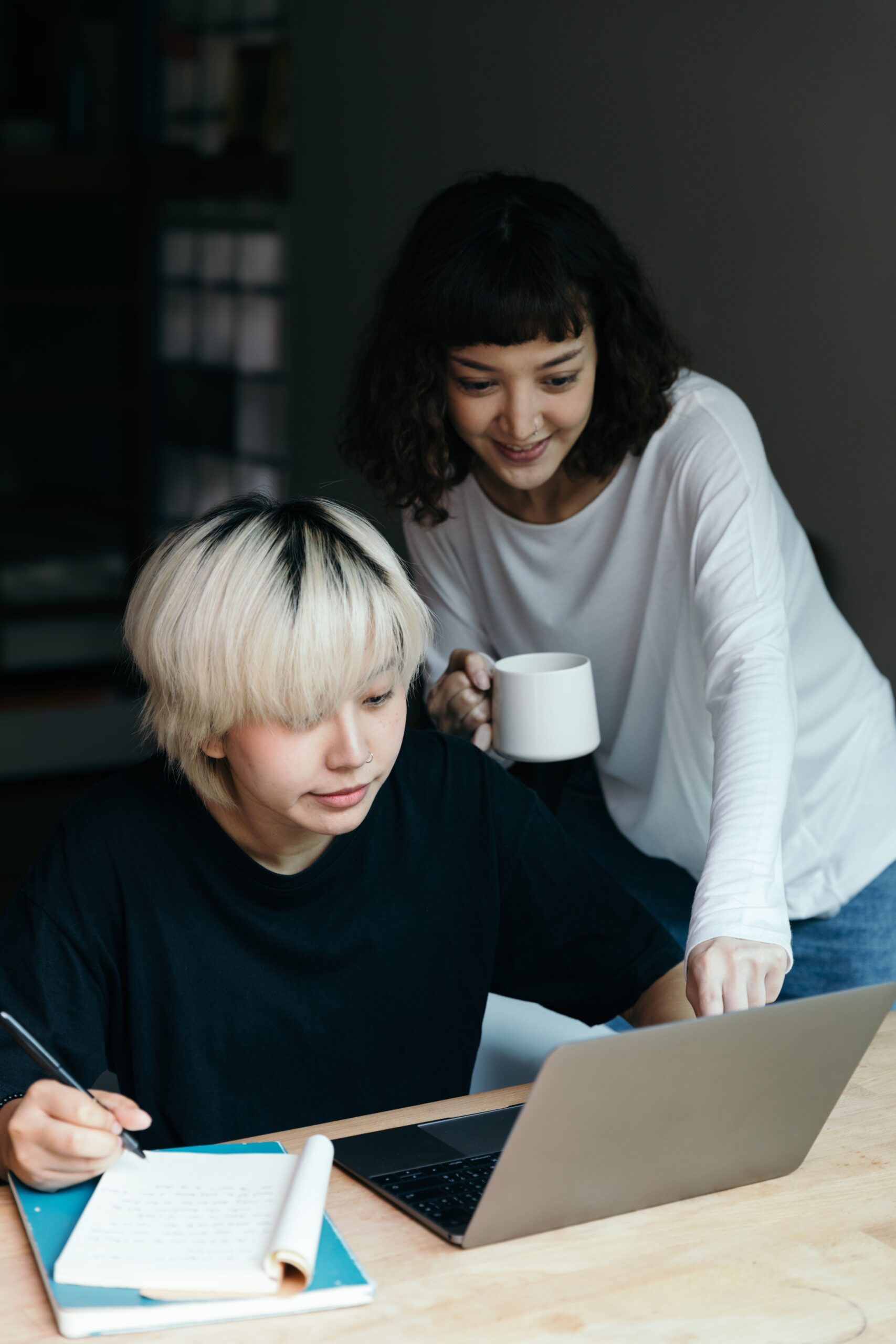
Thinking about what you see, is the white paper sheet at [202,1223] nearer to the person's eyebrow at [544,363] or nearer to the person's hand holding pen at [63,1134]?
the person's hand holding pen at [63,1134]

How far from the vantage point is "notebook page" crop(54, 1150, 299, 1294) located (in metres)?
0.93

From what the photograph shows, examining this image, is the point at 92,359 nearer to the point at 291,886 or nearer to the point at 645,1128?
the point at 291,886

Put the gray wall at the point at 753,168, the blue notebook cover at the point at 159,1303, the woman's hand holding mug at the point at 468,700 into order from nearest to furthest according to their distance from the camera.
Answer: the blue notebook cover at the point at 159,1303 < the woman's hand holding mug at the point at 468,700 < the gray wall at the point at 753,168

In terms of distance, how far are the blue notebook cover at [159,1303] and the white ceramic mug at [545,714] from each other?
68cm

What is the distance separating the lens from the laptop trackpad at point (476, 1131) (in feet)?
3.76

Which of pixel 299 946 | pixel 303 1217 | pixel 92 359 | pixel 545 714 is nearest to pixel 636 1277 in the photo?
pixel 303 1217

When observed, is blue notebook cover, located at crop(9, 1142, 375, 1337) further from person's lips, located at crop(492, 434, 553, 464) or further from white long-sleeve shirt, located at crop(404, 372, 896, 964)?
person's lips, located at crop(492, 434, 553, 464)

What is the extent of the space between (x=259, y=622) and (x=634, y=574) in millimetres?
611

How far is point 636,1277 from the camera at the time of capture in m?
0.97

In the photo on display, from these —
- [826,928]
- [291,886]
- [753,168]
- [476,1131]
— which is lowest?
[826,928]

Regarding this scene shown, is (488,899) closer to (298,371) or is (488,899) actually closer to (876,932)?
(876,932)

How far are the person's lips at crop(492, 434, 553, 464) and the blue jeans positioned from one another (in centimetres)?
49

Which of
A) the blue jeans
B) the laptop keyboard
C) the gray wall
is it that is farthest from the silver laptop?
the gray wall

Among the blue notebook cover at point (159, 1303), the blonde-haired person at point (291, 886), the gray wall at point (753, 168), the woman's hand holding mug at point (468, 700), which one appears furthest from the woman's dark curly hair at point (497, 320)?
the blue notebook cover at point (159, 1303)
